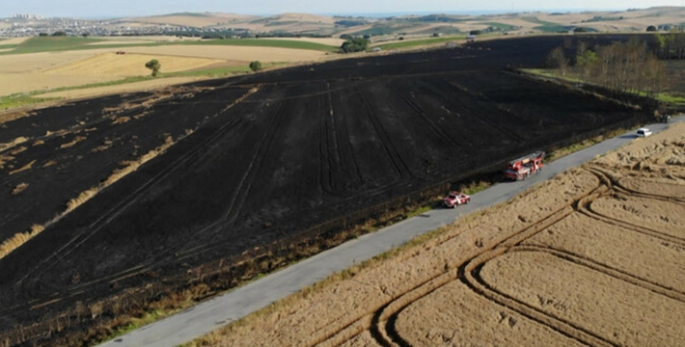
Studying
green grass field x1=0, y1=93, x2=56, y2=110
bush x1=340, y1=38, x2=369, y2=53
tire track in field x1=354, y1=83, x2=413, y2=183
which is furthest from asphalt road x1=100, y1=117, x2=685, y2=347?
bush x1=340, y1=38, x2=369, y2=53

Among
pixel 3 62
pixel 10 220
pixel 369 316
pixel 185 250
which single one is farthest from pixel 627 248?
pixel 3 62

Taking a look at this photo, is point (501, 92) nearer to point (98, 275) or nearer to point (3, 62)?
point (98, 275)

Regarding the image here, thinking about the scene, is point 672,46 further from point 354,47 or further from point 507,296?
point 507,296

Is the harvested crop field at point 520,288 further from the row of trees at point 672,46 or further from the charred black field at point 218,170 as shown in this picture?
the row of trees at point 672,46

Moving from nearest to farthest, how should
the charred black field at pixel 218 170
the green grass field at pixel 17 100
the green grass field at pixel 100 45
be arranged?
1. the charred black field at pixel 218 170
2. the green grass field at pixel 17 100
3. the green grass field at pixel 100 45

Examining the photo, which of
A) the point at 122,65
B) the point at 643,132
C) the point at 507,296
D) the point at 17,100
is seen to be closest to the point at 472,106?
the point at 643,132

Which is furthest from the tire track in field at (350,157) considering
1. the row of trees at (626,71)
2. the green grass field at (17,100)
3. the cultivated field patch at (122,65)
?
the cultivated field patch at (122,65)
